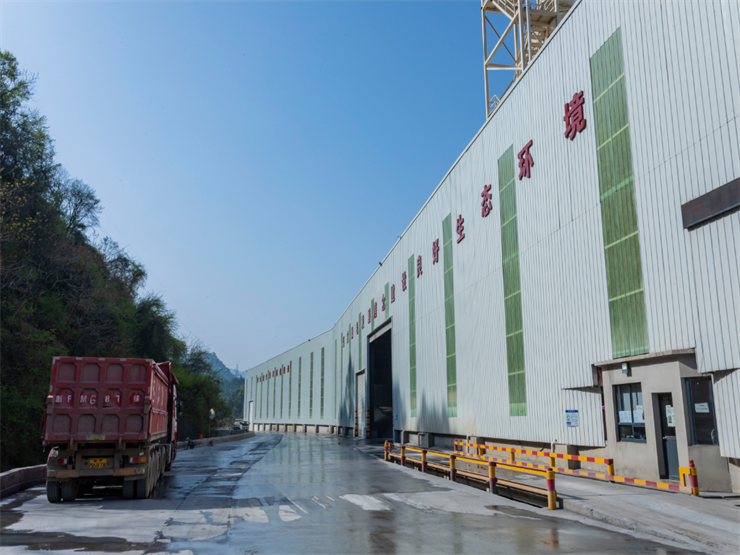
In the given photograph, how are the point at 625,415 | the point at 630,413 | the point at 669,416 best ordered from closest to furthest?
the point at 669,416 → the point at 630,413 → the point at 625,415

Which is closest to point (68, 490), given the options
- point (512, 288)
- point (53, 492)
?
point (53, 492)

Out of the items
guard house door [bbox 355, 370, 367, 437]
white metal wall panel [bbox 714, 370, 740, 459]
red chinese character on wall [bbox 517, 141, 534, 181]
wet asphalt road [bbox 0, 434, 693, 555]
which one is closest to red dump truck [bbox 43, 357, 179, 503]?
wet asphalt road [bbox 0, 434, 693, 555]

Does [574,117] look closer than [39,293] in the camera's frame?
Yes

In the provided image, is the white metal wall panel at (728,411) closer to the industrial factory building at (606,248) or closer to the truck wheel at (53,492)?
the industrial factory building at (606,248)

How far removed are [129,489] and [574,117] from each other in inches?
626

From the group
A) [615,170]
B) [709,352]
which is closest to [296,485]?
[709,352]

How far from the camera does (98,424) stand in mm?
14203

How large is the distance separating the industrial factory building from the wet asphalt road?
4.31 meters

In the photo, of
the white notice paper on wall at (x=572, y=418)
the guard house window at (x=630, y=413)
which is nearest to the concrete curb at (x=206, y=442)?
the white notice paper on wall at (x=572, y=418)

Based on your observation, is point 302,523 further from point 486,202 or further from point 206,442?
point 206,442

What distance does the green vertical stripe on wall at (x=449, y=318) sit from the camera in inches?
1163

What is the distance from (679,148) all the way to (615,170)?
2529 millimetres

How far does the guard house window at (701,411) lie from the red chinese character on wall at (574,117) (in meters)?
8.00

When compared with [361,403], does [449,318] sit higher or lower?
higher
